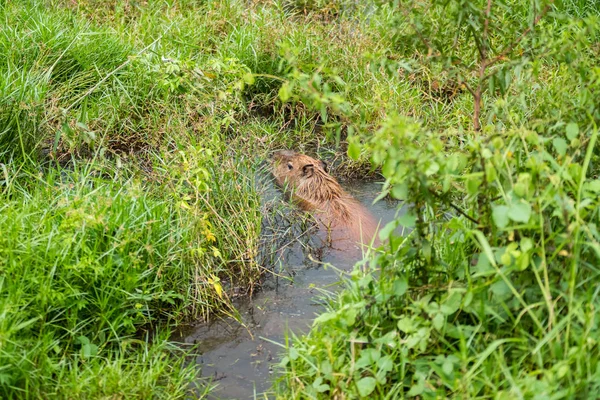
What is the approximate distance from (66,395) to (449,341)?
1757 millimetres

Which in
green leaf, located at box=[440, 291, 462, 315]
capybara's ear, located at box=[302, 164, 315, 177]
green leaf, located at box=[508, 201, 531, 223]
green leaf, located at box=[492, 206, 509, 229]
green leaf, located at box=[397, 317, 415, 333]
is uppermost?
green leaf, located at box=[508, 201, 531, 223]

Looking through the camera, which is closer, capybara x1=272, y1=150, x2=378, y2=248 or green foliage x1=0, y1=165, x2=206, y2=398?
green foliage x1=0, y1=165, x2=206, y2=398

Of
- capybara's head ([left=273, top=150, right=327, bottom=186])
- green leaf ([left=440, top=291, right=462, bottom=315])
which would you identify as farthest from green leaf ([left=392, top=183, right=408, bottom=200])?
capybara's head ([left=273, top=150, right=327, bottom=186])

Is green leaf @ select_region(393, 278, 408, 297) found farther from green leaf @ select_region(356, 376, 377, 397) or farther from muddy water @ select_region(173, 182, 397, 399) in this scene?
muddy water @ select_region(173, 182, 397, 399)

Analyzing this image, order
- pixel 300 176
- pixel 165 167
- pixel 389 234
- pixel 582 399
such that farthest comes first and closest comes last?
1. pixel 300 176
2. pixel 165 167
3. pixel 389 234
4. pixel 582 399

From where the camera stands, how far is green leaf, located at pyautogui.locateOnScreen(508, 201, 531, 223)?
121 inches

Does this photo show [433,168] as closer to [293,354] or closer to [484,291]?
[484,291]

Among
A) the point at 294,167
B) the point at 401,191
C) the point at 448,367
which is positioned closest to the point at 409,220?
the point at 401,191

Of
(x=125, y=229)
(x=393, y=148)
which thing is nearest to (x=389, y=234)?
(x=393, y=148)

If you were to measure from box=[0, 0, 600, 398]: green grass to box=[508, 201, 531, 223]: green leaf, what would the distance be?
0.06 meters

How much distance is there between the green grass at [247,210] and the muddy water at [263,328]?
4.8 inches

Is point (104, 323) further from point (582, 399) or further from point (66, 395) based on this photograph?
point (582, 399)

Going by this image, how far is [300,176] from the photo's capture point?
20.5ft

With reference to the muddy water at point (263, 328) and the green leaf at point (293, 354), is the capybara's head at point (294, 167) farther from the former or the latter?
the green leaf at point (293, 354)
